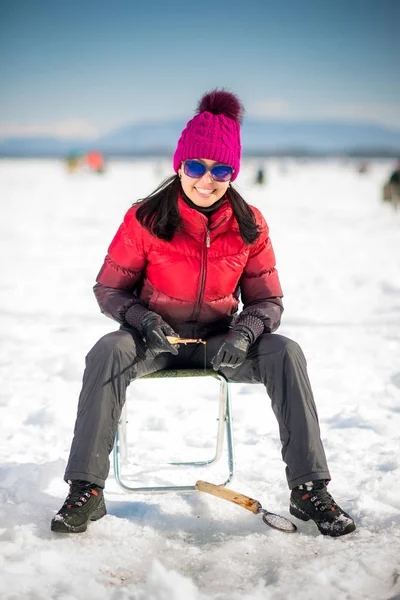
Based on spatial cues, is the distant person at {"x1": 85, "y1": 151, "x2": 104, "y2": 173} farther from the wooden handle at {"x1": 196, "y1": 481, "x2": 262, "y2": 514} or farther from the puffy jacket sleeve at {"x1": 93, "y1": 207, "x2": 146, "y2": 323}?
the wooden handle at {"x1": 196, "y1": 481, "x2": 262, "y2": 514}

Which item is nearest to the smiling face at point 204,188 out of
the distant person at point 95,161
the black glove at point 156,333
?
the black glove at point 156,333

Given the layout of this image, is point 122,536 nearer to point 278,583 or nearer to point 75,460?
point 75,460

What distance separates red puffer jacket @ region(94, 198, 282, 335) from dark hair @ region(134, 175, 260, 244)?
26 millimetres

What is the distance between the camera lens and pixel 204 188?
110 inches

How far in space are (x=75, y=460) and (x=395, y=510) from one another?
4.10 ft

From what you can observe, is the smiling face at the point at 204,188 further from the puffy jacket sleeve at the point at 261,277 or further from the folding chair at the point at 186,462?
the folding chair at the point at 186,462

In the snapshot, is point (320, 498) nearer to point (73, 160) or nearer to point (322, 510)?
point (322, 510)

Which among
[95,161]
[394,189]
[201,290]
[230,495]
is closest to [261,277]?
[201,290]

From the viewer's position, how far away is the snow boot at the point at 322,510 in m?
2.40

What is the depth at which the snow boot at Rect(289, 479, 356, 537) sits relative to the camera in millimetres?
2396

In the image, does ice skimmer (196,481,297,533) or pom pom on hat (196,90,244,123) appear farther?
pom pom on hat (196,90,244,123)

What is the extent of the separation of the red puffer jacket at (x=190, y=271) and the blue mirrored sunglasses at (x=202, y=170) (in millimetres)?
131

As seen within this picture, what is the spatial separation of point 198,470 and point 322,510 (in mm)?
827

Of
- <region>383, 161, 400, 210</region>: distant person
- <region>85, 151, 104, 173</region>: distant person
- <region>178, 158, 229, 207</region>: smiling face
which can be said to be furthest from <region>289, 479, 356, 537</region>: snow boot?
<region>85, 151, 104, 173</region>: distant person
